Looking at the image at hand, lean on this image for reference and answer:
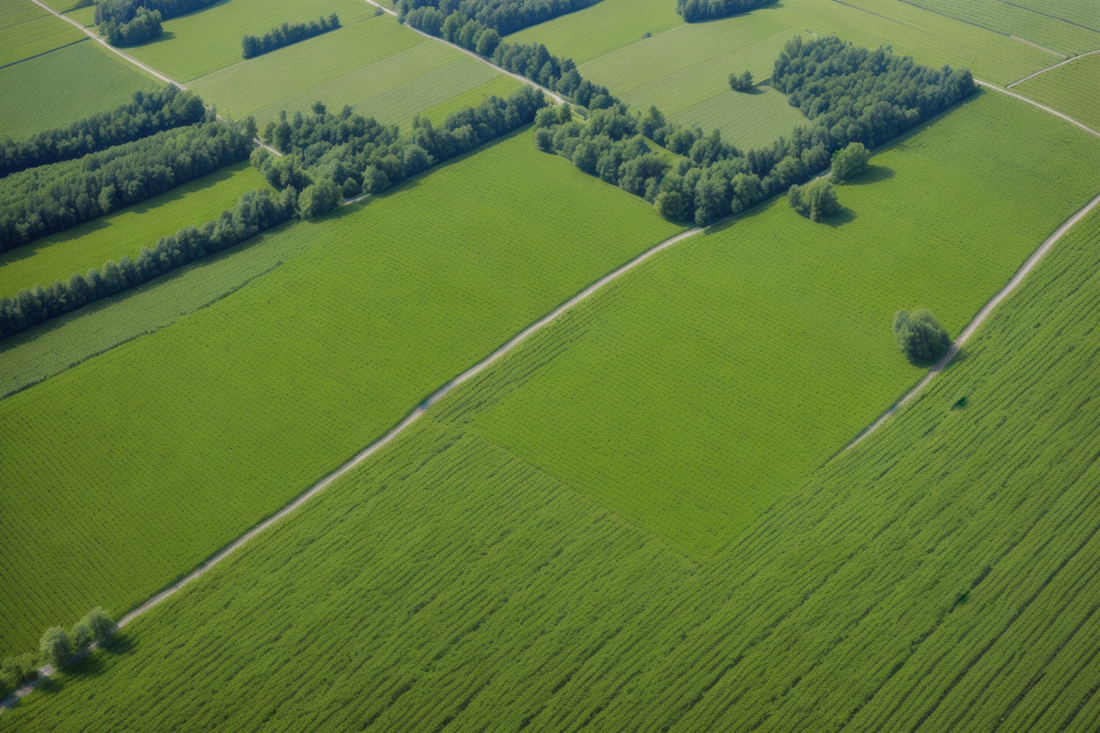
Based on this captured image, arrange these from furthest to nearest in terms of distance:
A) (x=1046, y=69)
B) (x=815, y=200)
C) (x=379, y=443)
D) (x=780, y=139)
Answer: (x=1046, y=69) < (x=780, y=139) < (x=815, y=200) < (x=379, y=443)

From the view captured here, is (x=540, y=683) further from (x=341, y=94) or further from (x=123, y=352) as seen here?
(x=341, y=94)

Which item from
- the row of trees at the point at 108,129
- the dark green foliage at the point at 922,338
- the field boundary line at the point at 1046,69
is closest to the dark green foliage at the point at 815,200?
the dark green foliage at the point at 922,338

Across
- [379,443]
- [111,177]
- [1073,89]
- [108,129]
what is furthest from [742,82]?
[108,129]

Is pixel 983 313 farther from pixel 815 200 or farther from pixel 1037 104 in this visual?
pixel 1037 104

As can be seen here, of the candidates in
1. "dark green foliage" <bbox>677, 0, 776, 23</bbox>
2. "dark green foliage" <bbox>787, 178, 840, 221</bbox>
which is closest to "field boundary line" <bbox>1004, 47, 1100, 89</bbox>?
"dark green foliage" <bbox>787, 178, 840, 221</bbox>

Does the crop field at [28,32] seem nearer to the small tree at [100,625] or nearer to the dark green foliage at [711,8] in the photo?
the dark green foliage at [711,8]

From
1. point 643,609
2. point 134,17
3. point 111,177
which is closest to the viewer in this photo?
point 643,609
